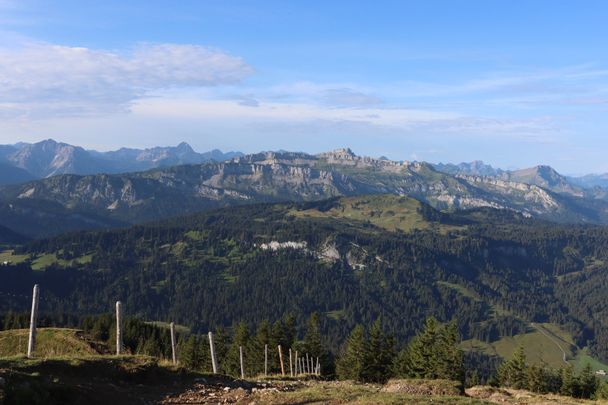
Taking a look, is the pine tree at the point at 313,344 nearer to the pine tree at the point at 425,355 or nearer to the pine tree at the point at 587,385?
the pine tree at the point at 425,355

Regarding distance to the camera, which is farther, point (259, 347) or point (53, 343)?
point (259, 347)

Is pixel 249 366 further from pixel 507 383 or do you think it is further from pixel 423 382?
pixel 423 382

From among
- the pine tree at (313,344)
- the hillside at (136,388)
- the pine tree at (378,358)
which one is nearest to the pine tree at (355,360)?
the pine tree at (378,358)

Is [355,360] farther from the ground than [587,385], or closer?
farther from the ground

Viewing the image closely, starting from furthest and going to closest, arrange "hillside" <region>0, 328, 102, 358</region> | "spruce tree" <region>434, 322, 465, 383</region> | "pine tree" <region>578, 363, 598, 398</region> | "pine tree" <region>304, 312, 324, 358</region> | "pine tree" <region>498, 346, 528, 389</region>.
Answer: "pine tree" <region>304, 312, 324, 358</region>, "pine tree" <region>498, 346, 528, 389</region>, "pine tree" <region>578, 363, 598, 398</region>, "spruce tree" <region>434, 322, 465, 383</region>, "hillside" <region>0, 328, 102, 358</region>

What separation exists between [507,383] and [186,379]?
86.3 metres

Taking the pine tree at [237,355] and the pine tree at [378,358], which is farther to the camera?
the pine tree at [237,355]

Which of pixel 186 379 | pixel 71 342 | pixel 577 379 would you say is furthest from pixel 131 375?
pixel 577 379

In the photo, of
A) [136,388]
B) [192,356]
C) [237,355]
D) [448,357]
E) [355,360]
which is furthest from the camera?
[192,356]

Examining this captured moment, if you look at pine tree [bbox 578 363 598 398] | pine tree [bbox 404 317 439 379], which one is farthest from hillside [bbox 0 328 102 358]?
pine tree [bbox 578 363 598 398]

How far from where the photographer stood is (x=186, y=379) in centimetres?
2886

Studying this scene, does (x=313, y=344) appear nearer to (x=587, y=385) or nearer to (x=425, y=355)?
(x=425, y=355)

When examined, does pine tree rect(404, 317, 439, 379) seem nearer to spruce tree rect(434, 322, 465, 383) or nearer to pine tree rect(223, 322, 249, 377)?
spruce tree rect(434, 322, 465, 383)

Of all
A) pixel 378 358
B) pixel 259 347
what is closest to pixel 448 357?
pixel 378 358
